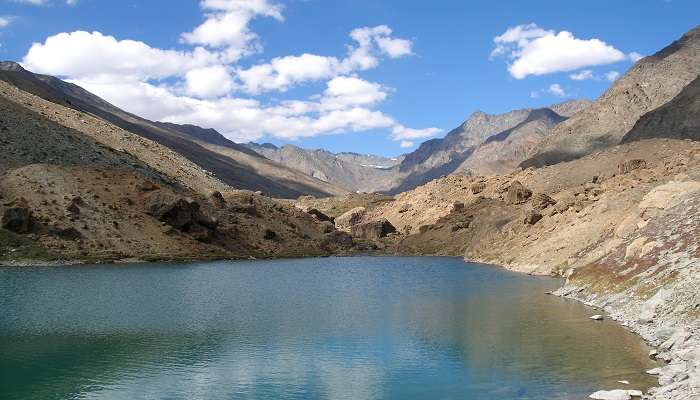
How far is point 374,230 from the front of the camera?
177 metres

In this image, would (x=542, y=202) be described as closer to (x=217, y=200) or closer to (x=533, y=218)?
(x=533, y=218)

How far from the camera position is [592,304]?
56.4 metres

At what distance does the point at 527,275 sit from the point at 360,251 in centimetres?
7368

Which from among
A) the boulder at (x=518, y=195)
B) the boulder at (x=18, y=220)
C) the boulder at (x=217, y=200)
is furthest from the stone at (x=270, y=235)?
the boulder at (x=518, y=195)

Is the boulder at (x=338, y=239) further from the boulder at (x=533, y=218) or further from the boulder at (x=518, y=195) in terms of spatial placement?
the boulder at (x=533, y=218)

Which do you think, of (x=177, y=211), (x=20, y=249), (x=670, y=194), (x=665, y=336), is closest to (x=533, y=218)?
(x=670, y=194)

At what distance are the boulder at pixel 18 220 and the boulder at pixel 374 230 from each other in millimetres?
93906

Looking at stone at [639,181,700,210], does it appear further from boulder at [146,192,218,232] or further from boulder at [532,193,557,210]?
boulder at [146,192,218,232]

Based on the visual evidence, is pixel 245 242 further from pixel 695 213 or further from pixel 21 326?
pixel 695 213

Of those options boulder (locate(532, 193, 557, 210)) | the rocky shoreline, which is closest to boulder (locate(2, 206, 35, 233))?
the rocky shoreline

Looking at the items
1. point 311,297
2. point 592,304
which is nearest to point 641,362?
point 592,304

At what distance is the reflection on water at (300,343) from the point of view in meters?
32.4

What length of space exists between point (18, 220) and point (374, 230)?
97.5 metres

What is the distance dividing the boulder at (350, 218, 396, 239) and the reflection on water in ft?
323
